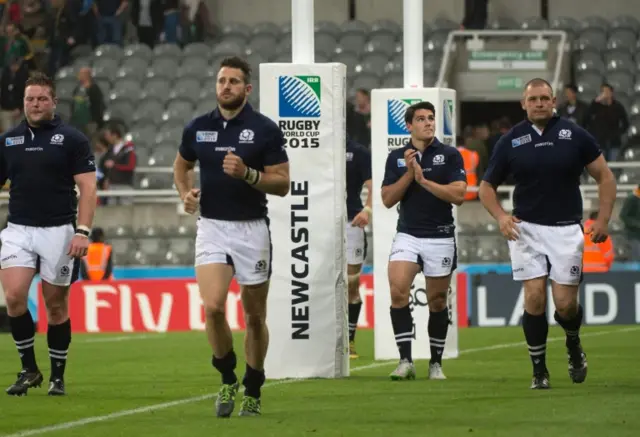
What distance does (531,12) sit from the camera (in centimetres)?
3178

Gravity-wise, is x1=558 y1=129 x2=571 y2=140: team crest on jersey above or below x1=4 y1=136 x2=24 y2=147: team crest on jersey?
below

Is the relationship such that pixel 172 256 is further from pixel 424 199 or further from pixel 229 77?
pixel 229 77

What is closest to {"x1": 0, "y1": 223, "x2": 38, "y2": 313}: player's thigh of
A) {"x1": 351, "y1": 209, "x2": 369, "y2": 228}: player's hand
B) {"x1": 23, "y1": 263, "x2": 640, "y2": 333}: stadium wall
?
{"x1": 351, "y1": 209, "x2": 369, "y2": 228}: player's hand

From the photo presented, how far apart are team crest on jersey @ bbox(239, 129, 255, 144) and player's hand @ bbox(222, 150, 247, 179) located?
0.46 meters

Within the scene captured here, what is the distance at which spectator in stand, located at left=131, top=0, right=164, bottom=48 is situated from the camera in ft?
102

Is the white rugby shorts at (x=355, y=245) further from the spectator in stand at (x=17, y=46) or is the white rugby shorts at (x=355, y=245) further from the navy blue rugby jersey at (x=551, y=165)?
the spectator in stand at (x=17, y=46)

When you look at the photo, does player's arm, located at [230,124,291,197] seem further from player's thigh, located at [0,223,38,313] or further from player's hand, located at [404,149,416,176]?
player's hand, located at [404,149,416,176]

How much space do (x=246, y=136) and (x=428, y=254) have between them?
364 cm

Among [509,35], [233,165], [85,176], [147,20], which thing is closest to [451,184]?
[85,176]

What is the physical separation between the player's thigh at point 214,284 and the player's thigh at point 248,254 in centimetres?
7

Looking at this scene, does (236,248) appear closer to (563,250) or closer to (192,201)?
(192,201)

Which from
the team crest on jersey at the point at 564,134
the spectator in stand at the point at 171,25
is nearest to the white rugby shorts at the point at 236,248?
the team crest on jersey at the point at 564,134

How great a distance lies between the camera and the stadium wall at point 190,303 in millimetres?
22625

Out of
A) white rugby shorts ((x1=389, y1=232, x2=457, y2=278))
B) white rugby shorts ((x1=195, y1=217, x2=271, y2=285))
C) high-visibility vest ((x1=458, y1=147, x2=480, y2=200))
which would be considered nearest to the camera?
white rugby shorts ((x1=195, y1=217, x2=271, y2=285))
